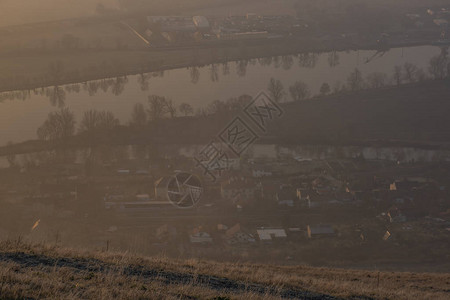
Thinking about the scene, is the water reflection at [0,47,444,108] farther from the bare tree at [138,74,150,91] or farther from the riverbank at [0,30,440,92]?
the riverbank at [0,30,440,92]

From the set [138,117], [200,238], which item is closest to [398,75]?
[138,117]

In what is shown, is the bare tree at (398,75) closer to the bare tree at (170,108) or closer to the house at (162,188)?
the bare tree at (170,108)

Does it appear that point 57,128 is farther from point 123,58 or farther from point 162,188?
point 123,58

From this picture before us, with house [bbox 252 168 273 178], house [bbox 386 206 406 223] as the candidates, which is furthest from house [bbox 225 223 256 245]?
house [bbox 386 206 406 223]

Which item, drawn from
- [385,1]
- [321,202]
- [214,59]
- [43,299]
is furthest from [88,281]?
[385,1]

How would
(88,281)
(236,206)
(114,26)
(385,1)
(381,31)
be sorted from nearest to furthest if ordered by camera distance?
1. (88,281)
2. (236,206)
3. (114,26)
4. (381,31)
5. (385,1)

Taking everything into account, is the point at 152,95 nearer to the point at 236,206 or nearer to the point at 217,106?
the point at 217,106

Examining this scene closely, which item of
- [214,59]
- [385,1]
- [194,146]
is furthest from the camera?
[385,1]
